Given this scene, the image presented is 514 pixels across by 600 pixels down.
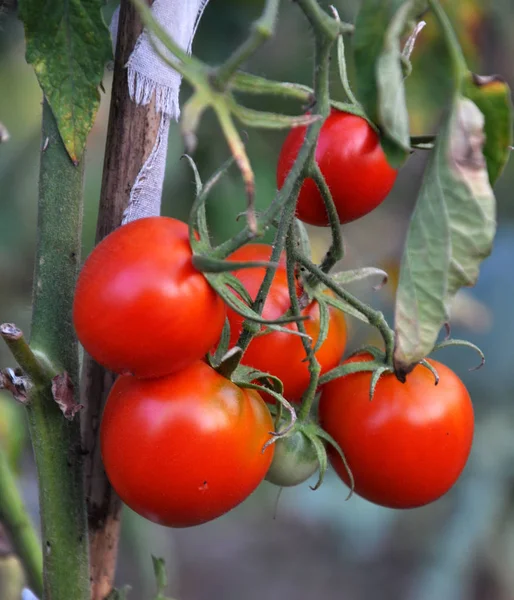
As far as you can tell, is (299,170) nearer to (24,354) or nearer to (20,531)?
(24,354)

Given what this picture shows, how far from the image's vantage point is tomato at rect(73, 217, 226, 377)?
568mm

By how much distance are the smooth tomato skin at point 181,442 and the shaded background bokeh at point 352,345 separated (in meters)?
0.30

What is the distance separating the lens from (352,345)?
103 inches

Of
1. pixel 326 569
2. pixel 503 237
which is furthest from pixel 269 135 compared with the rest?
pixel 326 569

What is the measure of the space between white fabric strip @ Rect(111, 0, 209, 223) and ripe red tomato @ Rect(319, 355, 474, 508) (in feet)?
0.85

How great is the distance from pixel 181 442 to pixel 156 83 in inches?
12.6

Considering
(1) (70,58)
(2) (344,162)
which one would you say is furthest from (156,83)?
(2) (344,162)

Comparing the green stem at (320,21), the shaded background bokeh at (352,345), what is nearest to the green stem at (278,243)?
the green stem at (320,21)

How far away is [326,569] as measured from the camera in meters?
3.35

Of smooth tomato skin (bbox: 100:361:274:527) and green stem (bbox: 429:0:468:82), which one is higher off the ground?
green stem (bbox: 429:0:468:82)

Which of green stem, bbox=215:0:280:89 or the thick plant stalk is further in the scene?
the thick plant stalk

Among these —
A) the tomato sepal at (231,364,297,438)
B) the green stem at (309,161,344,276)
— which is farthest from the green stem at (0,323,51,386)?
the green stem at (309,161,344,276)

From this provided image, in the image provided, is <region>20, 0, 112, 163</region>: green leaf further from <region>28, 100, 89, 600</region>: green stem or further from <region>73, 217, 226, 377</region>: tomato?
<region>73, 217, 226, 377</region>: tomato

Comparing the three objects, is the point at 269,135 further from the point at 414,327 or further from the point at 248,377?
the point at 414,327
